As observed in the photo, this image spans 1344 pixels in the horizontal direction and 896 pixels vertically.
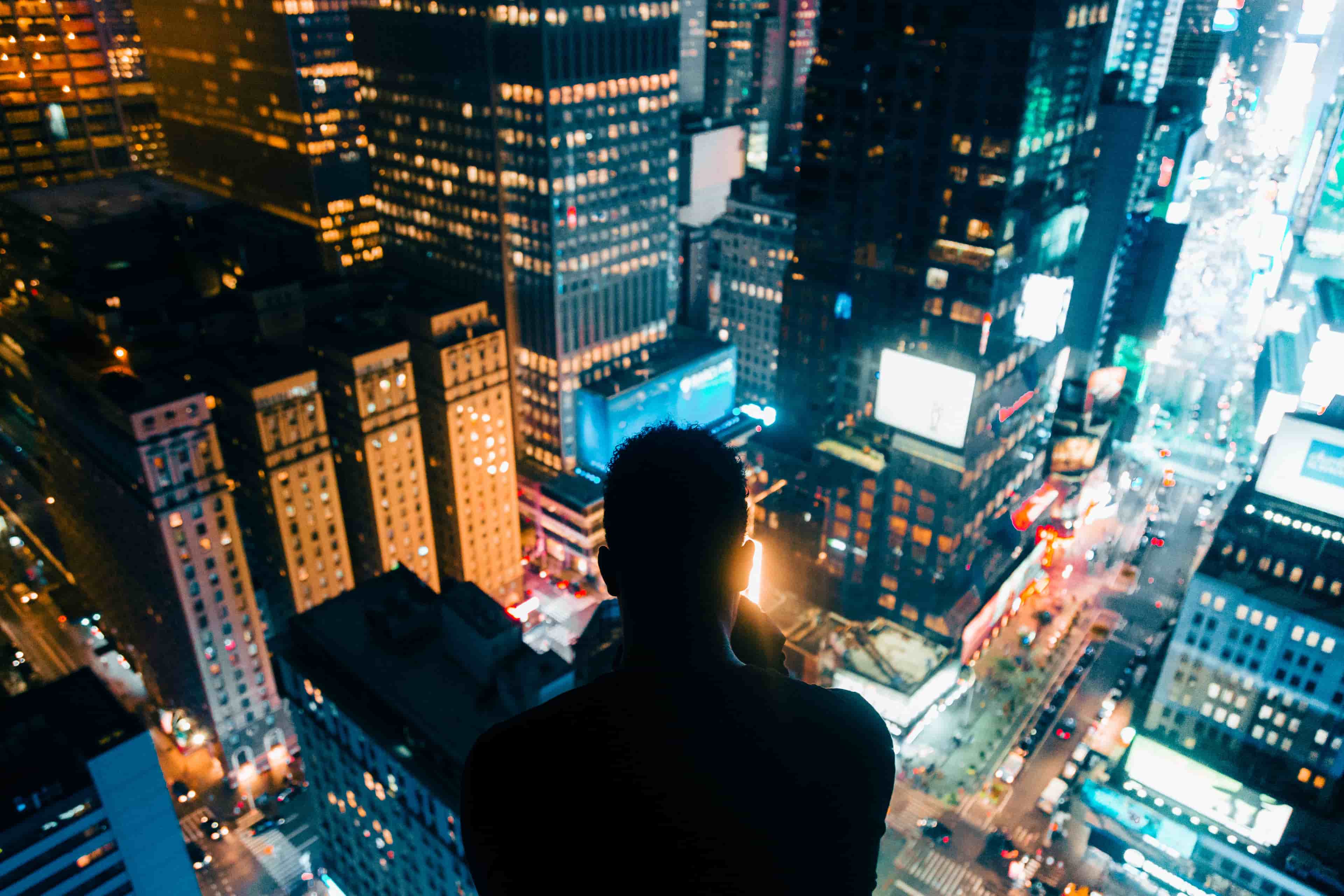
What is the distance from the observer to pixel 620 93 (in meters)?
100

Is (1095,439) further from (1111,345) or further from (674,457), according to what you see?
(674,457)

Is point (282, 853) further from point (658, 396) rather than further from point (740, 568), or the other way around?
point (740, 568)

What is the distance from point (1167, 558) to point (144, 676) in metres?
117

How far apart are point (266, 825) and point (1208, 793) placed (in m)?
80.4

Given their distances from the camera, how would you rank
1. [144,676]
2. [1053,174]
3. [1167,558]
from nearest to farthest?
[1053,174], [144,676], [1167,558]

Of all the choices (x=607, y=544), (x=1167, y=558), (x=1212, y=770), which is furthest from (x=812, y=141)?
(x=607, y=544)

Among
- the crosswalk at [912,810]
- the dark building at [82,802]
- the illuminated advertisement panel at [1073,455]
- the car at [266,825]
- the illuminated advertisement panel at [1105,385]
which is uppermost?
the dark building at [82,802]

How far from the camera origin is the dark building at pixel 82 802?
1780 inches

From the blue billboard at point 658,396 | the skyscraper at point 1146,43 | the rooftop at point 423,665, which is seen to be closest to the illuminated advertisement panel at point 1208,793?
the rooftop at point 423,665

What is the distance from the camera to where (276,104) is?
11675 cm

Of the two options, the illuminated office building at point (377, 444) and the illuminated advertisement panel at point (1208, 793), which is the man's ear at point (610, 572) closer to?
the illuminated advertisement panel at point (1208, 793)

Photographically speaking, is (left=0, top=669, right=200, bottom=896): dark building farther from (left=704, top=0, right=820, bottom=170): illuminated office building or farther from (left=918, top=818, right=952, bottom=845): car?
(left=704, top=0, right=820, bottom=170): illuminated office building

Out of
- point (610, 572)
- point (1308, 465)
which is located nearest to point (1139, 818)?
point (1308, 465)

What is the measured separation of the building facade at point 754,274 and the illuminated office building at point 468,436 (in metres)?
42.0
